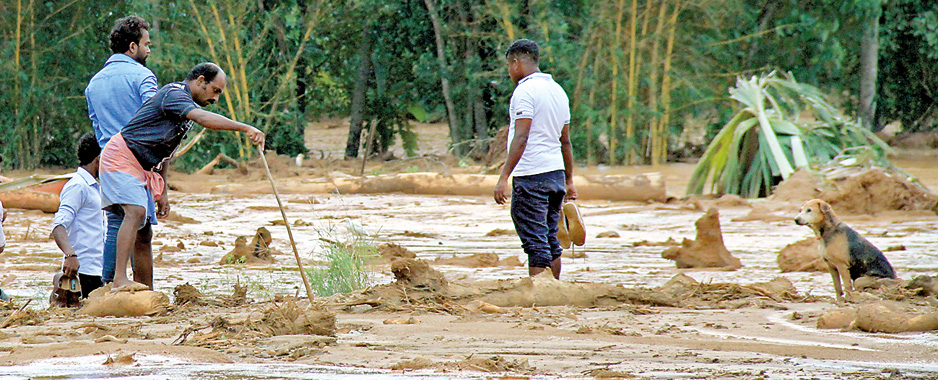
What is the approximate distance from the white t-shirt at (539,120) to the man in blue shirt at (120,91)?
6.20ft

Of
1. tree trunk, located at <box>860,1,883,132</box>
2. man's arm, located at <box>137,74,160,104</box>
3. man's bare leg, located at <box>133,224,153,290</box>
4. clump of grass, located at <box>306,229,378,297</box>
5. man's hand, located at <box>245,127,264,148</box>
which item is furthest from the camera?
tree trunk, located at <box>860,1,883,132</box>

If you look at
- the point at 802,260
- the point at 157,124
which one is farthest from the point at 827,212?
the point at 157,124

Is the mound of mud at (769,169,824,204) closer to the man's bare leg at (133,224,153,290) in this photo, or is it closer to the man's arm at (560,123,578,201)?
the man's arm at (560,123,578,201)

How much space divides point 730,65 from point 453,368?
14.8 metres

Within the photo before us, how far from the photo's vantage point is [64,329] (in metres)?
4.08

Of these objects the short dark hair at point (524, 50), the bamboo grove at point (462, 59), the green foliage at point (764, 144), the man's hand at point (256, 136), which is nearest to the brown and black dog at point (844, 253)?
the short dark hair at point (524, 50)

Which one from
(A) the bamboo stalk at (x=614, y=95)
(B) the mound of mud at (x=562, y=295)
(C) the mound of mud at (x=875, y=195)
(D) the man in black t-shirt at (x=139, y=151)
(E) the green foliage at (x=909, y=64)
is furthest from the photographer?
(E) the green foliage at (x=909, y=64)

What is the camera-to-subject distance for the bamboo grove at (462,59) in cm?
1507

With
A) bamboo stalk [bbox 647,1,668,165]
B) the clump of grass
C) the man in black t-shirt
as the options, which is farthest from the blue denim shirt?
bamboo stalk [bbox 647,1,668,165]

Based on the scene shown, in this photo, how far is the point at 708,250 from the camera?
6.52 m

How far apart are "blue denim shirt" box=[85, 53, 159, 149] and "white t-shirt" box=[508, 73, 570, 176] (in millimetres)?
1889

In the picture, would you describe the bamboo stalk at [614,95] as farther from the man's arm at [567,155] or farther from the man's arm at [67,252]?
the man's arm at [67,252]

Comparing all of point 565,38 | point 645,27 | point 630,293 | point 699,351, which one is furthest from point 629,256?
point 565,38

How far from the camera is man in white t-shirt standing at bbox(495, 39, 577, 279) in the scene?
5.16 meters
